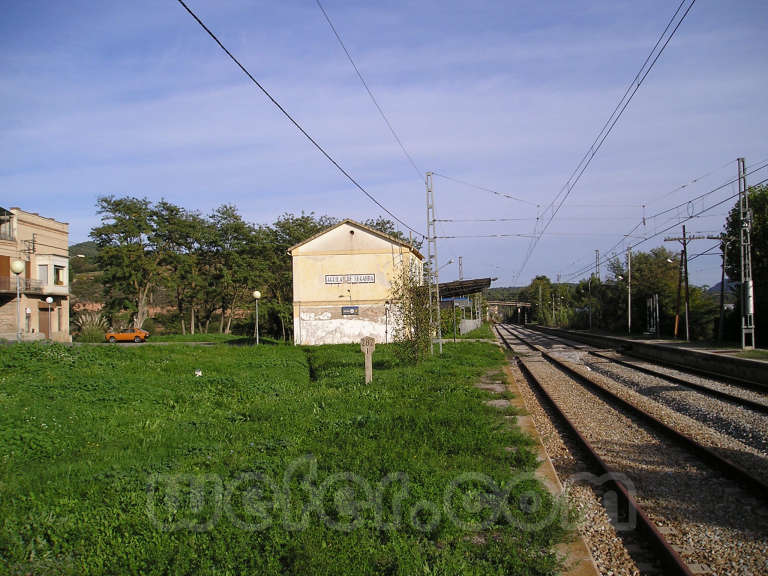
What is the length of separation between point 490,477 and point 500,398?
735 centimetres

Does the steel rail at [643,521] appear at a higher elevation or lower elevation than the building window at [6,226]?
lower

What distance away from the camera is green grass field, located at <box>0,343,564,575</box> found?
4617mm

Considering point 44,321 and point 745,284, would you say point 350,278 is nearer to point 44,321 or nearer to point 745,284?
point 745,284

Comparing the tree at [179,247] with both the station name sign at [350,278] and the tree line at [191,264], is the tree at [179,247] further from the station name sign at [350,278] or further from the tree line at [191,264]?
the station name sign at [350,278]

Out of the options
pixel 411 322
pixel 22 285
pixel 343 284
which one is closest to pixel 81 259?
pixel 22 285

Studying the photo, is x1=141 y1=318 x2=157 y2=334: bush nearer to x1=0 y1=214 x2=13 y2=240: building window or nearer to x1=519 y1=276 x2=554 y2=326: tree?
x1=0 y1=214 x2=13 y2=240: building window

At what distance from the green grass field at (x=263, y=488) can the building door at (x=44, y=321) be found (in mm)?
44586

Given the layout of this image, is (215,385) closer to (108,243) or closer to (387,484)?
(387,484)

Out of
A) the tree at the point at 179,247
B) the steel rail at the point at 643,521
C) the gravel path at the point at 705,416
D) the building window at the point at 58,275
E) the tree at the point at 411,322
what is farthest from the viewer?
the tree at the point at 179,247

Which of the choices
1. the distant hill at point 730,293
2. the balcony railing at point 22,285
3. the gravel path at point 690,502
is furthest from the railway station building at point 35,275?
the distant hill at point 730,293

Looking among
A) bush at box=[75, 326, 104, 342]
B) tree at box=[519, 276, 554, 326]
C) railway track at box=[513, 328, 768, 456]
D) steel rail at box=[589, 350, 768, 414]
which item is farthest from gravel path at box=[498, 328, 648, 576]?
tree at box=[519, 276, 554, 326]

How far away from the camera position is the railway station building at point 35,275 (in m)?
46.6

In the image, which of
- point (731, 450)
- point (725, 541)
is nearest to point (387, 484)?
point (725, 541)

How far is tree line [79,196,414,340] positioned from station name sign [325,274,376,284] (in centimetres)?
1109
